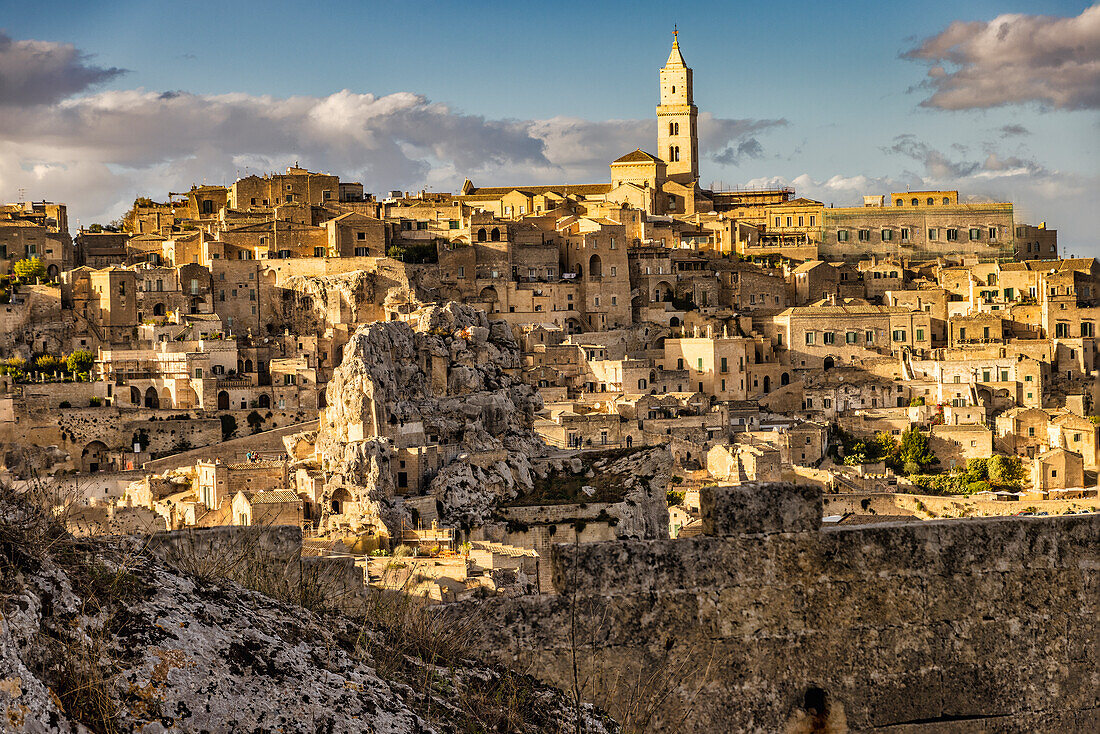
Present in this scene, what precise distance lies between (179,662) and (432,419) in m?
30.6

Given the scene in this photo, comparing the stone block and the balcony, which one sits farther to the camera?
the balcony

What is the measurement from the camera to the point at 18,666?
3.64m

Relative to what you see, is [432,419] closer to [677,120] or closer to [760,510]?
[760,510]

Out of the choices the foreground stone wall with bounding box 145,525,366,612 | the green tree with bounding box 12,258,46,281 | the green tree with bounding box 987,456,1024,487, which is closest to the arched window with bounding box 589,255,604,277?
the green tree with bounding box 987,456,1024,487

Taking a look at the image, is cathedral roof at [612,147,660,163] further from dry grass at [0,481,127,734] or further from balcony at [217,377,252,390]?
dry grass at [0,481,127,734]

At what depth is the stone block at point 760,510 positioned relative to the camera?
5.29 m

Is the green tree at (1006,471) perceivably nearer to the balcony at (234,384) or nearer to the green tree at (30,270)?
the balcony at (234,384)

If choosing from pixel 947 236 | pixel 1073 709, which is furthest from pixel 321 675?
pixel 947 236

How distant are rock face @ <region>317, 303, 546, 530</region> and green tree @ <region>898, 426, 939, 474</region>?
14250 mm

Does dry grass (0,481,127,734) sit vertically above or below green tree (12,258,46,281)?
below

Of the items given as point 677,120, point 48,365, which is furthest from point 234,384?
point 677,120

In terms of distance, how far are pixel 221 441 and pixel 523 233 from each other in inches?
779

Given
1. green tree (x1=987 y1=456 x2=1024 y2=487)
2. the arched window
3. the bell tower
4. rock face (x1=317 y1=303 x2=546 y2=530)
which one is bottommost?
green tree (x1=987 y1=456 x2=1024 y2=487)

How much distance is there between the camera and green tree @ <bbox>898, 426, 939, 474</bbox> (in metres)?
47.4
